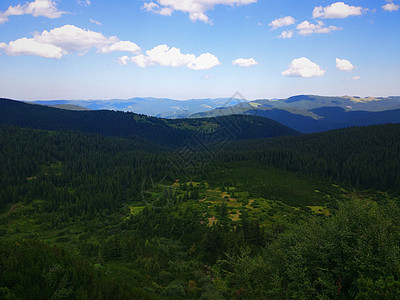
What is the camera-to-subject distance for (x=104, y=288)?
23.0 meters

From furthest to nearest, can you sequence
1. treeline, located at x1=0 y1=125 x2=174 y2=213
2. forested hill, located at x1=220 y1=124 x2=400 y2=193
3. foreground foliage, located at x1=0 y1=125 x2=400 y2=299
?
forested hill, located at x1=220 y1=124 x2=400 y2=193, treeline, located at x1=0 y1=125 x2=174 y2=213, foreground foliage, located at x1=0 y1=125 x2=400 y2=299

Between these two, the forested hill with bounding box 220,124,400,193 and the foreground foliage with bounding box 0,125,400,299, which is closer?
the foreground foliage with bounding box 0,125,400,299

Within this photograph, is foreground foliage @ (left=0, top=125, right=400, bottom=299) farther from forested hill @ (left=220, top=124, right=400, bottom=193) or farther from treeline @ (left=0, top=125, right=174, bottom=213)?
forested hill @ (left=220, top=124, right=400, bottom=193)

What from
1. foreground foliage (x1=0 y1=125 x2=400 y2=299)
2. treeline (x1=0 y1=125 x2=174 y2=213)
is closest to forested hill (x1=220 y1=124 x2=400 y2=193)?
foreground foliage (x1=0 y1=125 x2=400 y2=299)

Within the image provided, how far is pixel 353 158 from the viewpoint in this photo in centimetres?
15975

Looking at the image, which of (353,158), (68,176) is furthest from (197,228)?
(353,158)

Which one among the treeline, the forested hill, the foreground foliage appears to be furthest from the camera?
the forested hill

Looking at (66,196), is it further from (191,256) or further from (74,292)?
(74,292)

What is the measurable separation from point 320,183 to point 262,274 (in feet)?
409

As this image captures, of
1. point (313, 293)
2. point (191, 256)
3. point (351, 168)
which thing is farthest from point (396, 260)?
point (351, 168)

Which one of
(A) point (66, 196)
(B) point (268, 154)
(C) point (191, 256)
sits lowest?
(A) point (66, 196)

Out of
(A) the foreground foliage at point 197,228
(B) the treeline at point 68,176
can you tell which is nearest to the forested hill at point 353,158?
(A) the foreground foliage at point 197,228

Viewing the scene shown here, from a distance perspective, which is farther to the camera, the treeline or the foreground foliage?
the treeline

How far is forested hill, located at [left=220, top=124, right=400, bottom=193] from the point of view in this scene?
13338cm
